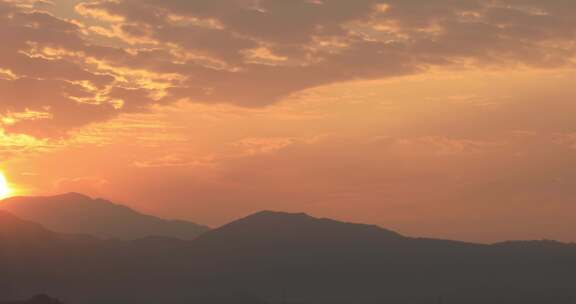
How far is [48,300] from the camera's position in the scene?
486 feet

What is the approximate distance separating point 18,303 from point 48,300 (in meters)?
5.07

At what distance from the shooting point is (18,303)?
148 metres
